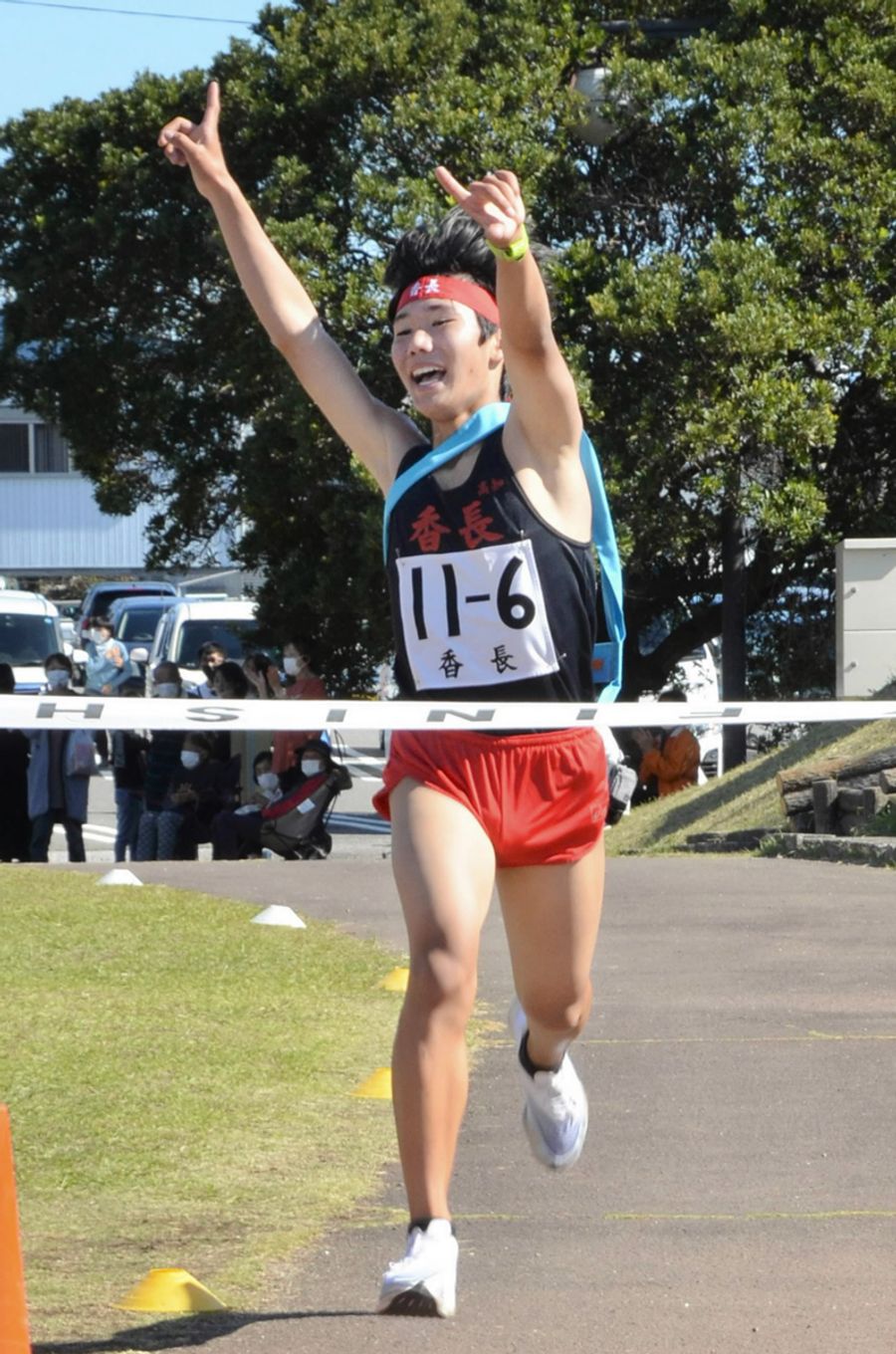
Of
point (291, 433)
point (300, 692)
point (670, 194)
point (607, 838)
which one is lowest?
point (607, 838)

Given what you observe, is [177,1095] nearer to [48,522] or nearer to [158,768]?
[158,768]

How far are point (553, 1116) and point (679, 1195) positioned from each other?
0.69 meters

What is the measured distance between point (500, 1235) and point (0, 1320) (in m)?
1.50

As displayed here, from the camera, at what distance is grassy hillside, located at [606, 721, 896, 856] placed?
14.4 m

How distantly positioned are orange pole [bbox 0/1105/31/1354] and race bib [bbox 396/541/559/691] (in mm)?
1242

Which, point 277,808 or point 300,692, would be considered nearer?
point 277,808

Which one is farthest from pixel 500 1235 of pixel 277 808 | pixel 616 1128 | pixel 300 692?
pixel 300 692

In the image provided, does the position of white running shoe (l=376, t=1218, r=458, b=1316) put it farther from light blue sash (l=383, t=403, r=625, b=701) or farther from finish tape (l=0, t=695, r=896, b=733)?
light blue sash (l=383, t=403, r=625, b=701)

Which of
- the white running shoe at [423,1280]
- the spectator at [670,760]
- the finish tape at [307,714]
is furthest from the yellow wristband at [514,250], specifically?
the spectator at [670,760]

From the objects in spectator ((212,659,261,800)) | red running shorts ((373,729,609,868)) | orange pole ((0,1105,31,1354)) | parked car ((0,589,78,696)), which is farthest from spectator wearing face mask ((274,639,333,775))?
parked car ((0,589,78,696))

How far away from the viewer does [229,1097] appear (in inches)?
233

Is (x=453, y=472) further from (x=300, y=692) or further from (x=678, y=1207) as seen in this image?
(x=300, y=692)

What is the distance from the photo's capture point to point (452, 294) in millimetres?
4145

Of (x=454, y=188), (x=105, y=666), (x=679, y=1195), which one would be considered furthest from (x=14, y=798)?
(x=454, y=188)
